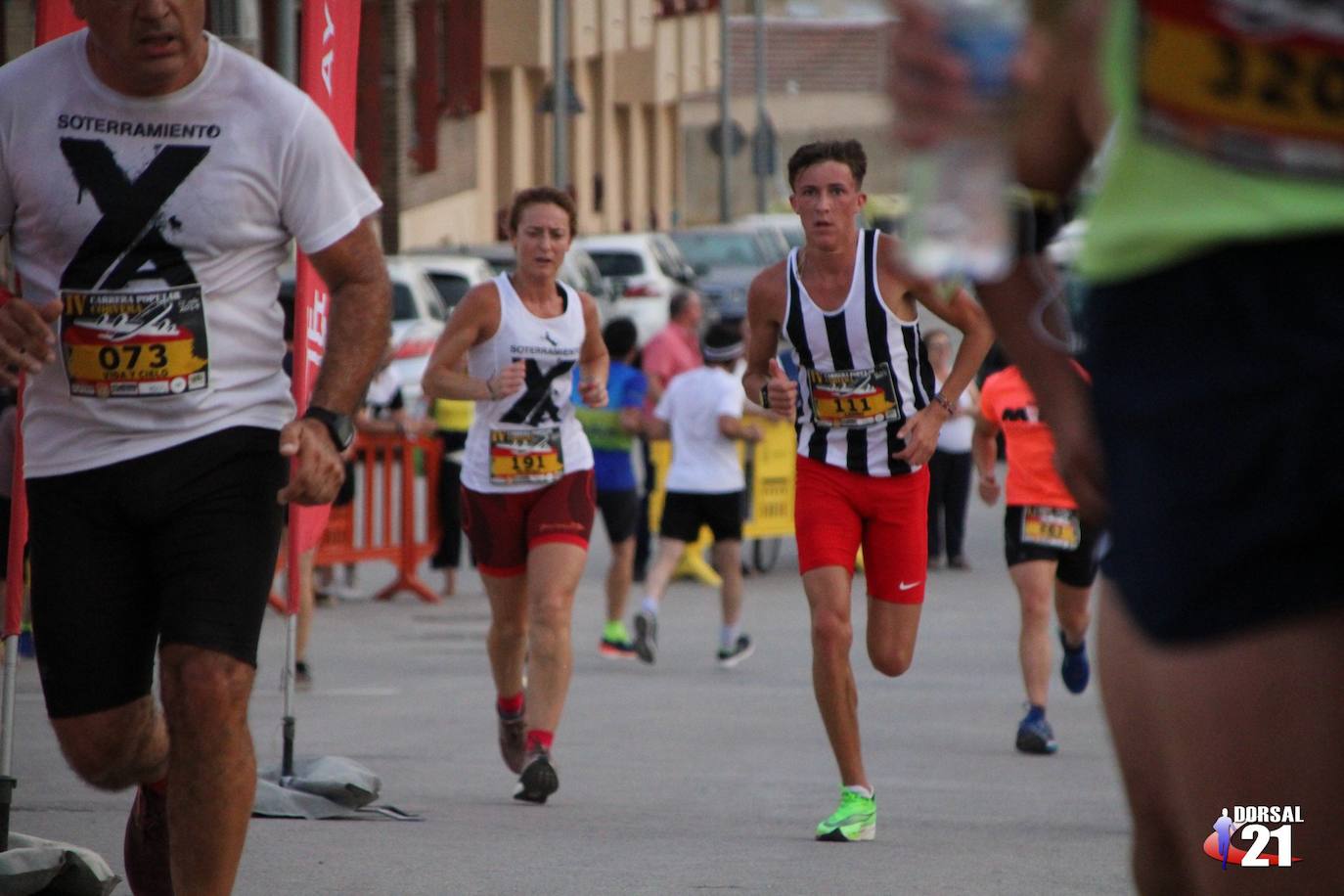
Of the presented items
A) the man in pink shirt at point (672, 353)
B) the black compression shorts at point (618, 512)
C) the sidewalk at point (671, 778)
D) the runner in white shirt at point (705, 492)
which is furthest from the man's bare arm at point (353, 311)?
the man in pink shirt at point (672, 353)

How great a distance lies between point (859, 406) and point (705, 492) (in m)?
6.69

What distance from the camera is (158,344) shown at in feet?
16.0

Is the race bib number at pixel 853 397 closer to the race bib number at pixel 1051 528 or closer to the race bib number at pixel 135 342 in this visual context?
the race bib number at pixel 1051 528

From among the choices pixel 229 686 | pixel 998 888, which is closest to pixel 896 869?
pixel 998 888

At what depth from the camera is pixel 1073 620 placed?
10.6 meters

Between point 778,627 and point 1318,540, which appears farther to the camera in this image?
point 778,627

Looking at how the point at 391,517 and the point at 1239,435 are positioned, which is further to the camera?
the point at 391,517

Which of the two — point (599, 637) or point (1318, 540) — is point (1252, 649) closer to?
point (1318, 540)

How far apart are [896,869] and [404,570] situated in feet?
32.7

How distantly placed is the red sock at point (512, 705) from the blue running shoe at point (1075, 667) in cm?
302

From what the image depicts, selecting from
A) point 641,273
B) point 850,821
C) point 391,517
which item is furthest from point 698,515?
point 641,273

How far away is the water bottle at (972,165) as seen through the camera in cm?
230

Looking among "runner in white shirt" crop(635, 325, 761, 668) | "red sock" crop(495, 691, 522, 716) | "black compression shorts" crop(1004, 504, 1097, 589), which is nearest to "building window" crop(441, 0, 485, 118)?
"runner in white shirt" crop(635, 325, 761, 668)

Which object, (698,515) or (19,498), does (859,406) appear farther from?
(698,515)
